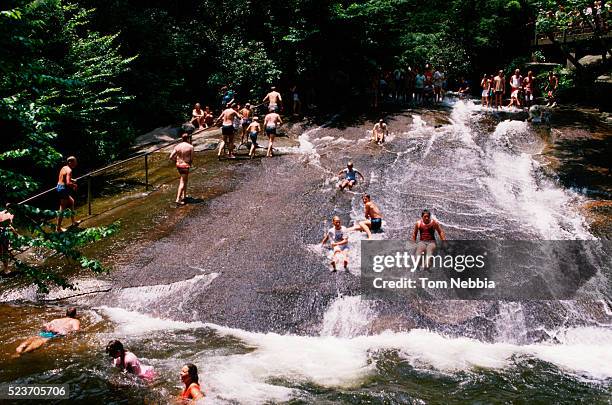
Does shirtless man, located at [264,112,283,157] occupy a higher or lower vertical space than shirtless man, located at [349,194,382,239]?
higher

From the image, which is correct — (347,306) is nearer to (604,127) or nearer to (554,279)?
(554,279)

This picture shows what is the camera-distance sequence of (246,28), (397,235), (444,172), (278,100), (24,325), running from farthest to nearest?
(246,28), (278,100), (444,172), (397,235), (24,325)

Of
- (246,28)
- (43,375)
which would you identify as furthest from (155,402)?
(246,28)

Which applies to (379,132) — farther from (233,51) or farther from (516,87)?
(233,51)

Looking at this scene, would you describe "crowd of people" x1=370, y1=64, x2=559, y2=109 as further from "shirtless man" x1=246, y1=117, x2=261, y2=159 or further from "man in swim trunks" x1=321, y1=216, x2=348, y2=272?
"man in swim trunks" x1=321, y1=216, x2=348, y2=272

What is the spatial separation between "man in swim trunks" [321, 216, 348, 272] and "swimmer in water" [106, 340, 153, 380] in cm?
452

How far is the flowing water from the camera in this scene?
800 cm

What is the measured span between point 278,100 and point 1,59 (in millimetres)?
15924

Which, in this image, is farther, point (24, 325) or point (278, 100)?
point (278, 100)

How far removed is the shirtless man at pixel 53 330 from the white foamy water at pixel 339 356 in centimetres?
77

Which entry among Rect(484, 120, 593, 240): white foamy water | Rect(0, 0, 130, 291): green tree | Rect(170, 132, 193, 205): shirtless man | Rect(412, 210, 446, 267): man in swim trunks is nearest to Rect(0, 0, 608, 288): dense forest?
Rect(0, 0, 130, 291): green tree

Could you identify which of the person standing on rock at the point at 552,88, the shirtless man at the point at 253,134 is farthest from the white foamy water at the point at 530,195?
the shirtless man at the point at 253,134

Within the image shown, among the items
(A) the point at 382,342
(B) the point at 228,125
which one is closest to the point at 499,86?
(B) the point at 228,125

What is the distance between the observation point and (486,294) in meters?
10.8
